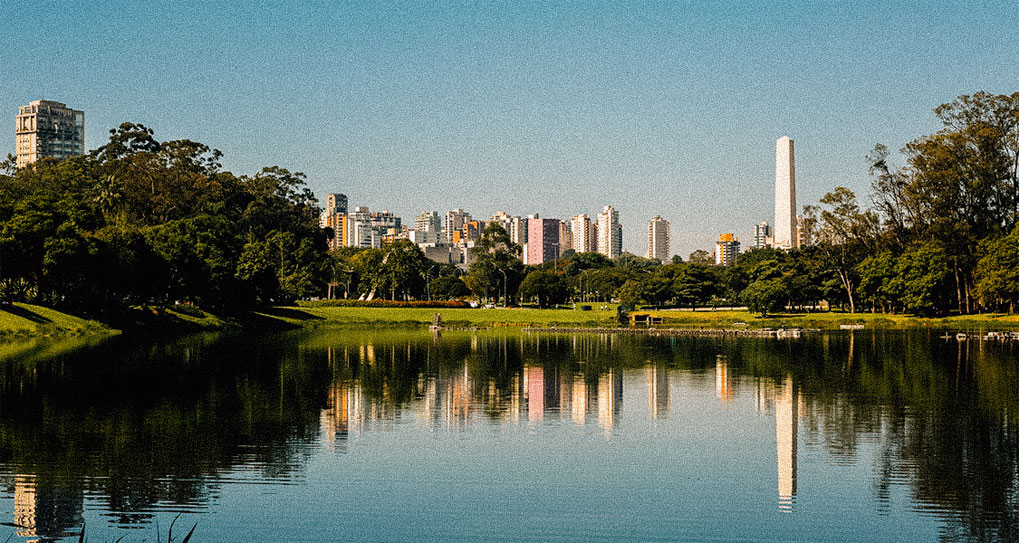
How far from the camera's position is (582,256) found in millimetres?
183500

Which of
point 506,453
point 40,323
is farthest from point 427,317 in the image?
point 506,453

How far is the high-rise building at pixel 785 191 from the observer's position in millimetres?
131375

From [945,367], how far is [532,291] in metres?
75.0

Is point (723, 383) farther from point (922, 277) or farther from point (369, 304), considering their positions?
point (369, 304)

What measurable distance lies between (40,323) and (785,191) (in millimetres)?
103591

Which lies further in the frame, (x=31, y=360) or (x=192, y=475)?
(x=31, y=360)

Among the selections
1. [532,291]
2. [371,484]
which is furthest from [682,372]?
[532,291]

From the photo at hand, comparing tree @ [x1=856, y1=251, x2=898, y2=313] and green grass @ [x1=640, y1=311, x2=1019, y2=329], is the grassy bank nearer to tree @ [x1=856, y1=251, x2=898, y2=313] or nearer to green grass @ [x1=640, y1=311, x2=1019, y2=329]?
green grass @ [x1=640, y1=311, x2=1019, y2=329]

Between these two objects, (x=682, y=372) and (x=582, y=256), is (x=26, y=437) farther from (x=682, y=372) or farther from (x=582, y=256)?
(x=582, y=256)

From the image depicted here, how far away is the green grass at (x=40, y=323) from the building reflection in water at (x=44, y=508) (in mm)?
42137

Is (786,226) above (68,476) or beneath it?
above

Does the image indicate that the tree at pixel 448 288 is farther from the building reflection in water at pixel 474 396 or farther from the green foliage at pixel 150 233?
the building reflection in water at pixel 474 396

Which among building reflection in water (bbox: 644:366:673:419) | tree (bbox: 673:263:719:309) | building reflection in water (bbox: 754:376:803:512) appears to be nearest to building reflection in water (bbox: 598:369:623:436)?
building reflection in water (bbox: 644:366:673:419)

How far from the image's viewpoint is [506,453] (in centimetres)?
1947
